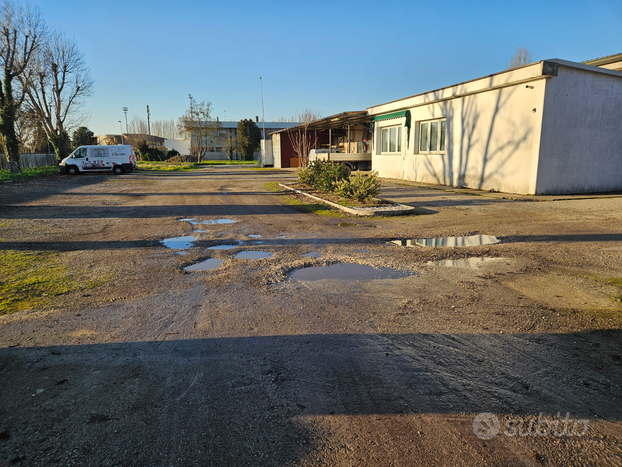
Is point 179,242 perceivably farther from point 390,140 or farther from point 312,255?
point 390,140

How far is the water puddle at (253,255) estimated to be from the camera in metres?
6.00

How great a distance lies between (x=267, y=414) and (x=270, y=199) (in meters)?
11.6

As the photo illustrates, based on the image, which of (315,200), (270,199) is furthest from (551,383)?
(270,199)

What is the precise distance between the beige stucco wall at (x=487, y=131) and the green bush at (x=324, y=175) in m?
5.28

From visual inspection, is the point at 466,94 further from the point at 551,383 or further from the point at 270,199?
the point at 551,383

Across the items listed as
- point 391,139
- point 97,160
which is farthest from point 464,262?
point 97,160

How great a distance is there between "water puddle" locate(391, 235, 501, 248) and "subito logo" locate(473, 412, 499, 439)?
4.48 m

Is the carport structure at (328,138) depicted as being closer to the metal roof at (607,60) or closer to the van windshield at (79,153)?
the metal roof at (607,60)

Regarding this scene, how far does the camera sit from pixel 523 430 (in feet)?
7.13

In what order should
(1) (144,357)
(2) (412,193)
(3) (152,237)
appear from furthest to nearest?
(2) (412,193) < (3) (152,237) < (1) (144,357)

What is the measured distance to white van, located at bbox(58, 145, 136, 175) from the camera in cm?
2842

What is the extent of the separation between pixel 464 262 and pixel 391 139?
1692cm

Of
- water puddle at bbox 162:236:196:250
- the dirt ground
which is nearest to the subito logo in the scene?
the dirt ground

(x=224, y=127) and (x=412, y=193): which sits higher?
(x=224, y=127)
